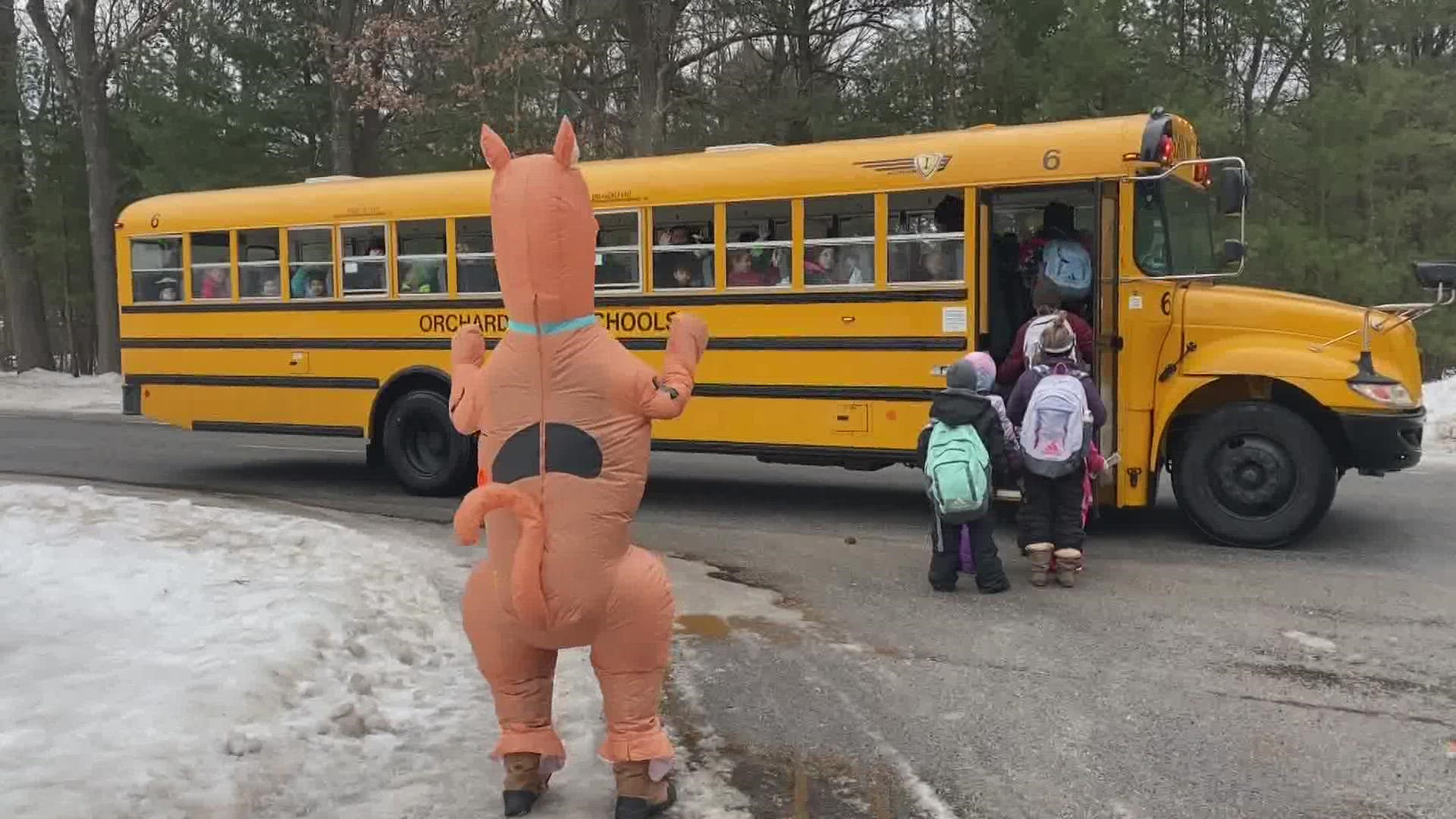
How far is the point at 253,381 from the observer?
10.3m

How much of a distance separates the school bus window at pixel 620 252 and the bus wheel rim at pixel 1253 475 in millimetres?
4134

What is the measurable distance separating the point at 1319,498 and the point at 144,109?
23.0 meters

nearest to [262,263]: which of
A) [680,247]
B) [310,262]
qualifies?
[310,262]

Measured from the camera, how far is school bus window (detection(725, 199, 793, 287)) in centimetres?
831

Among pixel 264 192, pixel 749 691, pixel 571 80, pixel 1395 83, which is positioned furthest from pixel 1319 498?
pixel 571 80

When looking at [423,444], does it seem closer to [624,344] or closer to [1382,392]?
[624,344]

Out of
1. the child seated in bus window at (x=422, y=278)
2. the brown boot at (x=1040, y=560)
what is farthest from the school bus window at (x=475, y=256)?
the brown boot at (x=1040, y=560)

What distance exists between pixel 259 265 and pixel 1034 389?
6.76 metres

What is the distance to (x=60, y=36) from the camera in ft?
96.1

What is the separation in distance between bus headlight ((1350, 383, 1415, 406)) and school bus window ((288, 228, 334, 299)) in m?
7.57

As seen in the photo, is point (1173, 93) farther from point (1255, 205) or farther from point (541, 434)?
point (541, 434)

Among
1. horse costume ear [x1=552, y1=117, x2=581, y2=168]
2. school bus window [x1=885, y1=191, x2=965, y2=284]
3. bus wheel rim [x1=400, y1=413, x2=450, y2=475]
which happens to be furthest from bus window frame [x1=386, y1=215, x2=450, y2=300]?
horse costume ear [x1=552, y1=117, x2=581, y2=168]

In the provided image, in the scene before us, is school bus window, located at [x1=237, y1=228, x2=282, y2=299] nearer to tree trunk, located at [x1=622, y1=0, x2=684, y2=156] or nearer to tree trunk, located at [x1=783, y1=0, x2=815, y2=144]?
Answer: tree trunk, located at [x1=622, y1=0, x2=684, y2=156]

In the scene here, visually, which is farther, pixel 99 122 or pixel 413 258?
pixel 99 122
